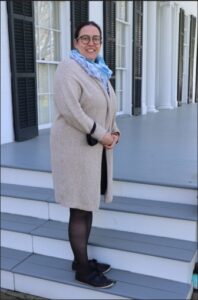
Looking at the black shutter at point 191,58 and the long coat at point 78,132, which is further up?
the black shutter at point 191,58

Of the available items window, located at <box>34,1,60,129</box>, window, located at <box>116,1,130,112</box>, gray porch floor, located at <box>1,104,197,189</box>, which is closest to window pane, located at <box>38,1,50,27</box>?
window, located at <box>34,1,60,129</box>

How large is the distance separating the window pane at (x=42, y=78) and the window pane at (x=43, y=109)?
84 mm

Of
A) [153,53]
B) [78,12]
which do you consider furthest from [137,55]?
[78,12]

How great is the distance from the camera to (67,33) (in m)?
4.50

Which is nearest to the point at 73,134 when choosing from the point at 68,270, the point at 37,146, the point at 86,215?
the point at 86,215

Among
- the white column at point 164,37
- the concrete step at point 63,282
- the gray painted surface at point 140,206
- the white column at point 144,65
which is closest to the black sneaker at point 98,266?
the concrete step at point 63,282

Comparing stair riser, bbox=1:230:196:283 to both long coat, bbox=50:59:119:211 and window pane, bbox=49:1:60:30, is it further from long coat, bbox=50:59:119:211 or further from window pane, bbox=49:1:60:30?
window pane, bbox=49:1:60:30

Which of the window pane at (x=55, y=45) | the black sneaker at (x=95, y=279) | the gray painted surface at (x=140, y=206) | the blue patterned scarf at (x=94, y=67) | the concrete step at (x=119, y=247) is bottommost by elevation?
the black sneaker at (x=95, y=279)

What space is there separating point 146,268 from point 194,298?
0.32 meters

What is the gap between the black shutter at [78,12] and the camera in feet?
14.3

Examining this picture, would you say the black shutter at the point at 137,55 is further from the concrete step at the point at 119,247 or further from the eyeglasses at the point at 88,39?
the eyeglasses at the point at 88,39

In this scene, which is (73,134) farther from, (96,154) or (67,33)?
(67,33)

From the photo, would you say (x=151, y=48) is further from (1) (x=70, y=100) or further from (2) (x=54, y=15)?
(1) (x=70, y=100)

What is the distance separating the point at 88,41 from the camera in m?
1.69
